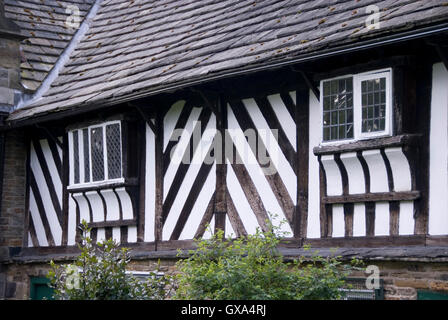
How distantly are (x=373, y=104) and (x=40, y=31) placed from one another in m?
9.20

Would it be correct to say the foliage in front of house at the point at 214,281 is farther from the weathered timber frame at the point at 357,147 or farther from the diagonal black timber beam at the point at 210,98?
the diagonal black timber beam at the point at 210,98

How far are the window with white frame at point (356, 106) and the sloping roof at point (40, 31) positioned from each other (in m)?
7.21

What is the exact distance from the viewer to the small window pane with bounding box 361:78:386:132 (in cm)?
902

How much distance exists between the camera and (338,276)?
8086mm

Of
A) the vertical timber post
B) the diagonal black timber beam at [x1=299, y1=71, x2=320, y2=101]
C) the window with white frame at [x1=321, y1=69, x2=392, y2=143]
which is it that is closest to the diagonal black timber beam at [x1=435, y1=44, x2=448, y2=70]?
the window with white frame at [x1=321, y1=69, x2=392, y2=143]

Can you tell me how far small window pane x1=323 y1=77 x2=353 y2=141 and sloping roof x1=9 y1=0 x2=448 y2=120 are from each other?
1.85 ft

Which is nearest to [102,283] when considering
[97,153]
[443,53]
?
[443,53]

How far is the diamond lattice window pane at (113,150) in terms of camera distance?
42.0ft

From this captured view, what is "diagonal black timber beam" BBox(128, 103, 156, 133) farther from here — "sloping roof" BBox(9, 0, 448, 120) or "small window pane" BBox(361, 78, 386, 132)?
"small window pane" BBox(361, 78, 386, 132)

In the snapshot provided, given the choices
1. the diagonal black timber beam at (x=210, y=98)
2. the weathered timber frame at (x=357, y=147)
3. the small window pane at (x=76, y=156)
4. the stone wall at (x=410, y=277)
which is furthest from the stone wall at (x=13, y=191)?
the stone wall at (x=410, y=277)

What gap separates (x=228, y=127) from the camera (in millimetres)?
11219

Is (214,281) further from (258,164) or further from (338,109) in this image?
(258,164)
